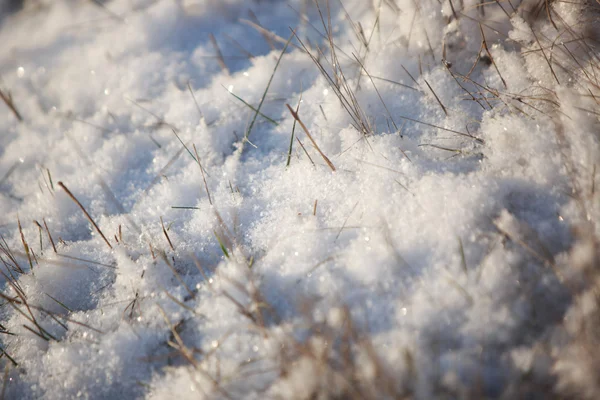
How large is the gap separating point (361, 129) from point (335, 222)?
1.40ft

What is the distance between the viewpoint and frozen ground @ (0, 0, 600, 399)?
0.89 meters

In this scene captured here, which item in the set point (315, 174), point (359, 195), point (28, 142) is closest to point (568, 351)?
point (359, 195)

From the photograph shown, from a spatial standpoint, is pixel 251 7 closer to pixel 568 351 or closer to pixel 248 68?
pixel 248 68

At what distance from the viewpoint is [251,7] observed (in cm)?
235

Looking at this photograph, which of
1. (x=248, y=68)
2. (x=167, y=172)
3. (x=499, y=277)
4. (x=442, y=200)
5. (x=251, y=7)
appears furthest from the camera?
(x=251, y=7)

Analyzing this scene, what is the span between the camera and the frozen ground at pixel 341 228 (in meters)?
A: 0.89

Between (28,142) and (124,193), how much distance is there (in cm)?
92

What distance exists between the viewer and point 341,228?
3.73 feet

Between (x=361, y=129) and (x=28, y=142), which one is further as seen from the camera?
(x=28, y=142)

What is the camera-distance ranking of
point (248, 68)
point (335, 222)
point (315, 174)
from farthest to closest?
point (248, 68) < point (315, 174) < point (335, 222)

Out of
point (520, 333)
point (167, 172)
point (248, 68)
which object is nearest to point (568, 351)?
point (520, 333)

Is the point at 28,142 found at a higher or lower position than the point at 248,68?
lower

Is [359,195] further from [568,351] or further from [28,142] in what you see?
[28,142]

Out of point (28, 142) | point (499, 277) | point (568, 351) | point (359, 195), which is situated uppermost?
point (28, 142)
